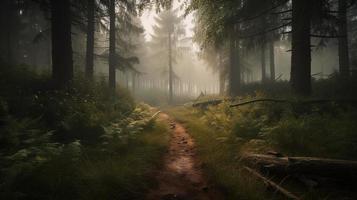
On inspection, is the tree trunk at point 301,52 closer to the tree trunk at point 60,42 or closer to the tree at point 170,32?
the tree trunk at point 60,42

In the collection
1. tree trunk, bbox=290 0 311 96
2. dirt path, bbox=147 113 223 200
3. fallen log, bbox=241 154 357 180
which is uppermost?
tree trunk, bbox=290 0 311 96

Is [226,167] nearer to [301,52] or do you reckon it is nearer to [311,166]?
[311,166]

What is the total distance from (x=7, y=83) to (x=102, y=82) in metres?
5.08

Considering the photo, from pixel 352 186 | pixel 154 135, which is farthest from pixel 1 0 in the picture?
pixel 352 186

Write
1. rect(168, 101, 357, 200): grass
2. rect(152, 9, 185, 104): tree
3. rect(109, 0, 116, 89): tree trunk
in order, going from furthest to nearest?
rect(152, 9, 185, 104): tree
rect(109, 0, 116, 89): tree trunk
rect(168, 101, 357, 200): grass

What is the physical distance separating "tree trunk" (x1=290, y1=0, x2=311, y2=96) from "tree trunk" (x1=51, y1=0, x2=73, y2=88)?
9645 millimetres

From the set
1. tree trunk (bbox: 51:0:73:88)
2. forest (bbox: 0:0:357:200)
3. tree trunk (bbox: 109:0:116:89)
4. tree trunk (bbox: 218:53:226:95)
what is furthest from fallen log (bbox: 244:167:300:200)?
tree trunk (bbox: 218:53:226:95)

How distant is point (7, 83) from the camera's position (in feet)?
30.1

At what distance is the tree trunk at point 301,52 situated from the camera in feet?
32.0

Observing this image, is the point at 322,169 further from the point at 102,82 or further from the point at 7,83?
the point at 102,82

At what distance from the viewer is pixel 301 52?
33.6 feet

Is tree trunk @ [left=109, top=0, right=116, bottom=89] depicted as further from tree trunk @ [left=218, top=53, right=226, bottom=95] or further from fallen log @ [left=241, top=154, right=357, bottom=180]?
fallen log @ [left=241, top=154, right=357, bottom=180]

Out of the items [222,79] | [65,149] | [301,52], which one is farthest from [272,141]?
[222,79]

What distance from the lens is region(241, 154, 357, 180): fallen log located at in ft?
13.9
